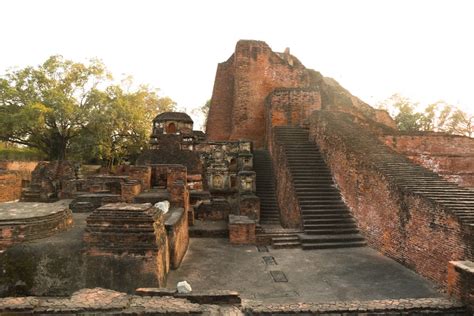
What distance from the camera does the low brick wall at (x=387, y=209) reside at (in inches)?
245

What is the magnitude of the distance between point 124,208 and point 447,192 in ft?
21.7

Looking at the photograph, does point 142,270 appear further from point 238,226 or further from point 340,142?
point 340,142

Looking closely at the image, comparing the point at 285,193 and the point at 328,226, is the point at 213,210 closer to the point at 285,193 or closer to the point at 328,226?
the point at 285,193

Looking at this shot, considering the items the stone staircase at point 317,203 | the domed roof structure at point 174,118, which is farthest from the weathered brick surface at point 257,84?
the stone staircase at point 317,203

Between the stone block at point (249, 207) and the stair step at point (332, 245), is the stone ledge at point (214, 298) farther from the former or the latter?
the stone block at point (249, 207)

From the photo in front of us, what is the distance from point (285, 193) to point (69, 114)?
1501 cm

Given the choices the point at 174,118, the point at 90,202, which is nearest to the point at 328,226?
the point at 90,202

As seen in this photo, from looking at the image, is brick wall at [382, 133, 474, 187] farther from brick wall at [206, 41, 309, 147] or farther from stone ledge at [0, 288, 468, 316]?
stone ledge at [0, 288, 468, 316]

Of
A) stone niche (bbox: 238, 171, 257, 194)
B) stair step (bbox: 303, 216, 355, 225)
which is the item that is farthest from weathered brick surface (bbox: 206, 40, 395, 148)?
stair step (bbox: 303, 216, 355, 225)

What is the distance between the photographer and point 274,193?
43.8 feet

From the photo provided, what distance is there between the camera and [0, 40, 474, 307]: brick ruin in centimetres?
554

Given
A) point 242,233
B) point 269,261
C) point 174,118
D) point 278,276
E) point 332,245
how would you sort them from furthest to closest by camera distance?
point 174,118, point 242,233, point 332,245, point 269,261, point 278,276

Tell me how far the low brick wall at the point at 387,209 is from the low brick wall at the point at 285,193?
58.6 inches

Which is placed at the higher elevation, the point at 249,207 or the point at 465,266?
the point at 249,207
